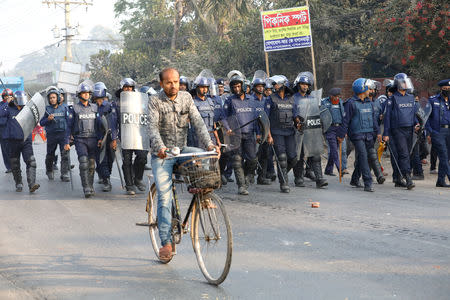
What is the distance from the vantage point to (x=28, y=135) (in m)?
12.5

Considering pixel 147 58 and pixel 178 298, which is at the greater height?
pixel 147 58

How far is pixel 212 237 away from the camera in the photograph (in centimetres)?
544

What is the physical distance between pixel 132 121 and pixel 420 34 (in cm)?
937

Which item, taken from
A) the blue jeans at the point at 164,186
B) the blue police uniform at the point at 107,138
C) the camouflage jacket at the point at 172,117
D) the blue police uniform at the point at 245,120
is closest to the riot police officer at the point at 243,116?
the blue police uniform at the point at 245,120

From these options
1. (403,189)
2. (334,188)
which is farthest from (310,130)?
(403,189)

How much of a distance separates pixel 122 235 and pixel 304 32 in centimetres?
1339

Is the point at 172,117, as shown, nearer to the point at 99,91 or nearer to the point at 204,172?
the point at 204,172

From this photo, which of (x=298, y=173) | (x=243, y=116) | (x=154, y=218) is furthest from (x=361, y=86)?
(x=154, y=218)

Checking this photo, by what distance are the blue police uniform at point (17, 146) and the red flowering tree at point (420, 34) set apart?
9.80 meters

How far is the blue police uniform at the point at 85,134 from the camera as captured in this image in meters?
11.6

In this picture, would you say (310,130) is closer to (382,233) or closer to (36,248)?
(382,233)

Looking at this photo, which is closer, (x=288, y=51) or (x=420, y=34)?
(x=420, y=34)

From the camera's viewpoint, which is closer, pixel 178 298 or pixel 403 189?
pixel 178 298

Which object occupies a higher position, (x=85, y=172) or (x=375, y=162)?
(x=85, y=172)
